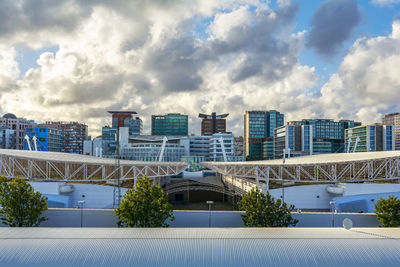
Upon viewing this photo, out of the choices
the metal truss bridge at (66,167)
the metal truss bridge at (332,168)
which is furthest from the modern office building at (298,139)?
the metal truss bridge at (66,167)

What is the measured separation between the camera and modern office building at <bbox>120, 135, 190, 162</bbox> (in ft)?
318

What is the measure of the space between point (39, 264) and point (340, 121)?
173087 millimetres

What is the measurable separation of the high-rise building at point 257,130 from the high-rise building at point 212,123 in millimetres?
13797

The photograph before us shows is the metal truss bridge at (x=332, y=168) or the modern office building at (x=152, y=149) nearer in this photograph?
the metal truss bridge at (x=332, y=168)

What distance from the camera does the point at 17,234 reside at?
1532 cm

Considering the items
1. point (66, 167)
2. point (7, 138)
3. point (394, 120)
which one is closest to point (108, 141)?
point (7, 138)

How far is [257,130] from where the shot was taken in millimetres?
157875

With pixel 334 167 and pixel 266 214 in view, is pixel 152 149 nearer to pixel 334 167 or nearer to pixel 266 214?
pixel 334 167

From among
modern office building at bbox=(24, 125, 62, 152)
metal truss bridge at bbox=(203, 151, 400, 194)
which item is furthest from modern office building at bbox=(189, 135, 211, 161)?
metal truss bridge at bbox=(203, 151, 400, 194)

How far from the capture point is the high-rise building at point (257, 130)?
156250 millimetres

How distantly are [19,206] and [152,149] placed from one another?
75.8 m

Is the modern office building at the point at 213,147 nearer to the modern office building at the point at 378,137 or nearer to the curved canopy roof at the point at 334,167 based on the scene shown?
the curved canopy roof at the point at 334,167

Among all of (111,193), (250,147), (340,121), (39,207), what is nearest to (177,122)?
(250,147)

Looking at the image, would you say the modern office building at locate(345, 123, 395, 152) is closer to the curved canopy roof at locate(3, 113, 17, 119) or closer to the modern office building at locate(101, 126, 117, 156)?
the modern office building at locate(101, 126, 117, 156)
